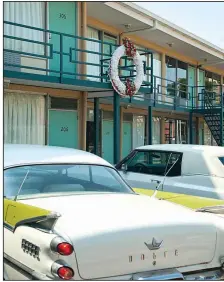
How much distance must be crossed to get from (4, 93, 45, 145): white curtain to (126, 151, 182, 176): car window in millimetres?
4125

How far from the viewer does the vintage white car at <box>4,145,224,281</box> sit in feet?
10.5

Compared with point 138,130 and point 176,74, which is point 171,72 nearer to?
point 176,74

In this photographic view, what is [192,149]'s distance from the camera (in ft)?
25.7

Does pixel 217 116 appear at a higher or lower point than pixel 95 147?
A: higher

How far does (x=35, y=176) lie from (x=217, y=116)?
54.8 ft

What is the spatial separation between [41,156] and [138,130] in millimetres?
13815

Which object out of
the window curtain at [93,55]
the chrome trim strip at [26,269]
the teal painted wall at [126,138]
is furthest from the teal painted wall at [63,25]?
the chrome trim strip at [26,269]

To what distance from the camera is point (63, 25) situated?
1248 cm

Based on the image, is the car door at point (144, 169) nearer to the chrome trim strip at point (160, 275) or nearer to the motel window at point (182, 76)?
the chrome trim strip at point (160, 275)

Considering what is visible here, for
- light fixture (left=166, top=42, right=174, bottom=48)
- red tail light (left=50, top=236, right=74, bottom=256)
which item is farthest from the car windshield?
light fixture (left=166, top=42, right=174, bottom=48)

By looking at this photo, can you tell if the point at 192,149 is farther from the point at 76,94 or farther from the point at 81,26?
the point at 81,26

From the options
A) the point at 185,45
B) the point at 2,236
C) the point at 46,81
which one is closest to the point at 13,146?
the point at 2,236

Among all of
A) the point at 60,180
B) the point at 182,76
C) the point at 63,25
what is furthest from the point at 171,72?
the point at 60,180

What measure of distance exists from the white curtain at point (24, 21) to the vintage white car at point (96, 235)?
7209mm
